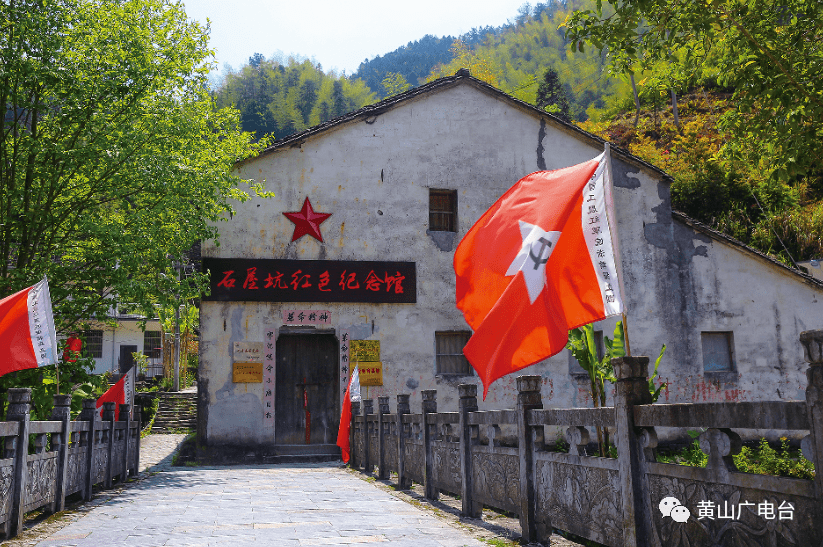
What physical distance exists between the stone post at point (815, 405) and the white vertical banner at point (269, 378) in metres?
13.9

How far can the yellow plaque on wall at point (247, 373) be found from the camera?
15969 mm

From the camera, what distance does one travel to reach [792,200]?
100 feet

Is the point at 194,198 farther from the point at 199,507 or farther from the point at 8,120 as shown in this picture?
the point at 199,507

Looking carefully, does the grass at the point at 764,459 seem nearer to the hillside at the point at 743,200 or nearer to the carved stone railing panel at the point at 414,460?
the carved stone railing panel at the point at 414,460

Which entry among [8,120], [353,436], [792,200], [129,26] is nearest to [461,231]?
[353,436]

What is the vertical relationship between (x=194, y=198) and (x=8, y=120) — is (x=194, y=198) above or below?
below

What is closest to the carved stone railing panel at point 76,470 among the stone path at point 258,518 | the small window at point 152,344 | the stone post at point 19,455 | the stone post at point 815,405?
the stone path at point 258,518

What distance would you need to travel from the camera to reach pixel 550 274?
18.7ft

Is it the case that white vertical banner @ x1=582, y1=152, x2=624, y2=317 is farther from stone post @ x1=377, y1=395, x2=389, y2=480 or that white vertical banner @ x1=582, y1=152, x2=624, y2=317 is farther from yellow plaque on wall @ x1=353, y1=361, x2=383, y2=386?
yellow plaque on wall @ x1=353, y1=361, x2=383, y2=386

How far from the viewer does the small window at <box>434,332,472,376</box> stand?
17.3m

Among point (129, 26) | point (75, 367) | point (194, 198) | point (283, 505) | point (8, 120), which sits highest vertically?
point (129, 26)

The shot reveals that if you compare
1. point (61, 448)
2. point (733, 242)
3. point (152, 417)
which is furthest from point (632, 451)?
point (152, 417)

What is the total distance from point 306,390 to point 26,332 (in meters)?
9.31

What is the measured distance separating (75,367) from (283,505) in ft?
17.4
